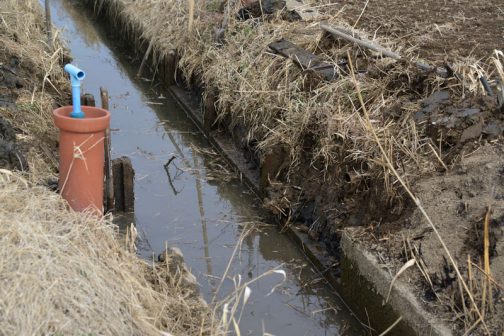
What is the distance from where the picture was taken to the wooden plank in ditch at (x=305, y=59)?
7.19 metres

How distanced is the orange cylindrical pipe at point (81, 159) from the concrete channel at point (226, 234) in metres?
1.17

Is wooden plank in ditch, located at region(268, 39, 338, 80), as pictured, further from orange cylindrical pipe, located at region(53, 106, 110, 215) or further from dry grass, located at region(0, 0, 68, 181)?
orange cylindrical pipe, located at region(53, 106, 110, 215)

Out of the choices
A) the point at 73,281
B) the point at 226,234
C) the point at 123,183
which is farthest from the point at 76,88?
the point at 226,234

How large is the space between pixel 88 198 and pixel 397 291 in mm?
2145

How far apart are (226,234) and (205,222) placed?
0.27 m

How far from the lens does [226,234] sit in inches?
255

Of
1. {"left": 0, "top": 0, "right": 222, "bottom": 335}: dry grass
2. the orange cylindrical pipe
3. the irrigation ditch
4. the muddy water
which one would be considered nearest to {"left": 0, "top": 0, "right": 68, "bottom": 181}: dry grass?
the orange cylindrical pipe

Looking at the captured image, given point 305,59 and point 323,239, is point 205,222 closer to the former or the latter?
point 323,239

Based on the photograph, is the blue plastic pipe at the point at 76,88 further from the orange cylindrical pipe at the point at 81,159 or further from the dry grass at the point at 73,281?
the dry grass at the point at 73,281

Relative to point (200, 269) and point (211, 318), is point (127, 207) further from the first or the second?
point (211, 318)

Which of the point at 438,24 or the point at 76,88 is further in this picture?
the point at 438,24

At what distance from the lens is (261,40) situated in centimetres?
848

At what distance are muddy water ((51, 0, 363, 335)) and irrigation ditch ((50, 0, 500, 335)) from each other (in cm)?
12

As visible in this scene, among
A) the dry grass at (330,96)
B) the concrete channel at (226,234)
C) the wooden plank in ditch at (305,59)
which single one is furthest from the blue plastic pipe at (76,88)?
the wooden plank in ditch at (305,59)
